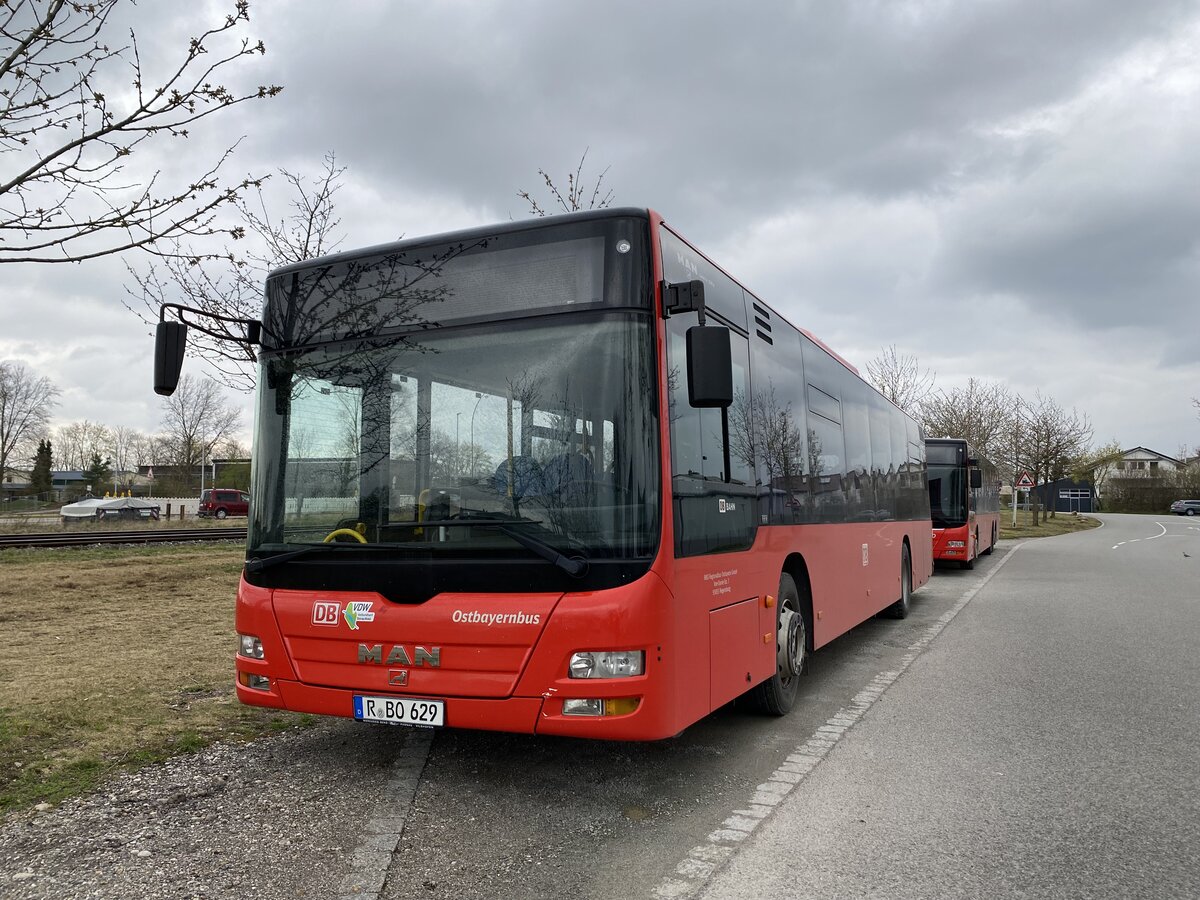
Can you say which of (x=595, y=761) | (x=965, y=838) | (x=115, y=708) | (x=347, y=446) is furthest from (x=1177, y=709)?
(x=115, y=708)

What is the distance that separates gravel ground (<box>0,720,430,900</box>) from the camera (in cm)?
353

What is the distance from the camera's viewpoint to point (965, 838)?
4.02 m

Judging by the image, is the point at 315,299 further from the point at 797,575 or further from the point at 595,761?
the point at 797,575

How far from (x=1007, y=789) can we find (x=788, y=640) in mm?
1768

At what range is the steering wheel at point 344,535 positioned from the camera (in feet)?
15.2

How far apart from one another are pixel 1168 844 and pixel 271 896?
12.1 feet

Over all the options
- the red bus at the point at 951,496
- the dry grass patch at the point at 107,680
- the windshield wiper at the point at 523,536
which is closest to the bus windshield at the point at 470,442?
the windshield wiper at the point at 523,536

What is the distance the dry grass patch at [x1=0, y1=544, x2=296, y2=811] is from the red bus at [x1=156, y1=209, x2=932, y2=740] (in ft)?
3.56

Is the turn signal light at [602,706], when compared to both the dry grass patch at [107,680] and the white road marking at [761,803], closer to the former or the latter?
the white road marking at [761,803]

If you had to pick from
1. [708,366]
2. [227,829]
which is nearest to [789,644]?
[708,366]

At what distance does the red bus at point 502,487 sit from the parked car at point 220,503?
47419mm

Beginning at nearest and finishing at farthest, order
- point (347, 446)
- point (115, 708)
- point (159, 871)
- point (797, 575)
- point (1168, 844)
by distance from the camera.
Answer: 1. point (159, 871)
2. point (1168, 844)
3. point (347, 446)
4. point (115, 708)
5. point (797, 575)

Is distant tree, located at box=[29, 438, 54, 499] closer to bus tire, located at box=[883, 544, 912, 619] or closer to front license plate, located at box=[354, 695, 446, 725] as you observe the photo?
bus tire, located at box=[883, 544, 912, 619]

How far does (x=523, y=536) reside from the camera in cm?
429
